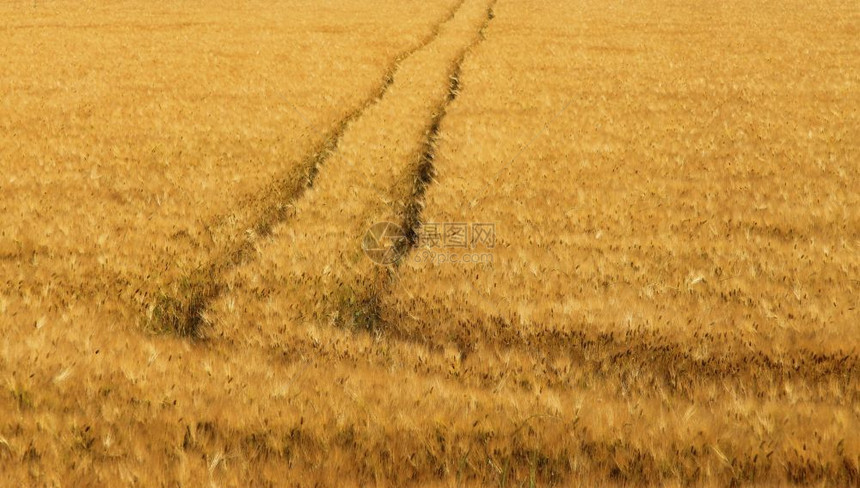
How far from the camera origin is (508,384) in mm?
3535

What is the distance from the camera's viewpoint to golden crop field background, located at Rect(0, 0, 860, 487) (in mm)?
2623

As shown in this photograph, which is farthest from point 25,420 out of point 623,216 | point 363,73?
point 363,73

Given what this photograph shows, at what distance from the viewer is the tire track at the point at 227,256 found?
14.7 ft

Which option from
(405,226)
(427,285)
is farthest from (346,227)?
(427,285)

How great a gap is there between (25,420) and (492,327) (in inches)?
109

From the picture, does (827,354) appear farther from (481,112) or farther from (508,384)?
(481,112)

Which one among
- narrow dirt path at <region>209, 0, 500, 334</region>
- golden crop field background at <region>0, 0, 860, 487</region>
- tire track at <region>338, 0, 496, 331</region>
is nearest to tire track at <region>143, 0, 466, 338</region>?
golden crop field background at <region>0, 0, 860, 487</region>

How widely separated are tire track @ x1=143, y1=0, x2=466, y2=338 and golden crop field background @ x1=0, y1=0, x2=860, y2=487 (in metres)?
0.03

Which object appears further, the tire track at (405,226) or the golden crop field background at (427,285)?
the tire track at (405,226)

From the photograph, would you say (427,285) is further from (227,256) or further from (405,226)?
(227,256)

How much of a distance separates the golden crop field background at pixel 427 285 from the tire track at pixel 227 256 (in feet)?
0.09

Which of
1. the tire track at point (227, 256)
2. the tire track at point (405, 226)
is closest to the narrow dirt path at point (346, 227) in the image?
the tire track at point (405, 226)

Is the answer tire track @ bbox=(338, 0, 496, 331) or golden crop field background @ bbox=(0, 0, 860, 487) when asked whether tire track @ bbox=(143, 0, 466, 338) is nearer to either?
golden crop field background @ bbox=(0, 0, 860, 487)

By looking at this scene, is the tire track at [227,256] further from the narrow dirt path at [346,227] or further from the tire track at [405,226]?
the tire track at [405,226]
